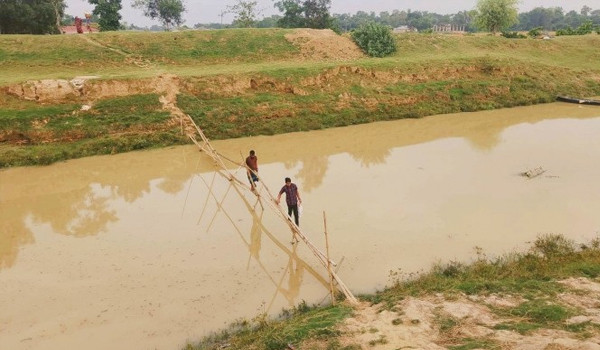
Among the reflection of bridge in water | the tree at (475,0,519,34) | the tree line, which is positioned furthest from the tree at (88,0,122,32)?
the tree at (475,0,519,34)

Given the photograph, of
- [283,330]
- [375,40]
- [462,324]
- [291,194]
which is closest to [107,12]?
[375,40]

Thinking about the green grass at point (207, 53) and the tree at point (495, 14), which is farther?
the tree at point (495, 14)

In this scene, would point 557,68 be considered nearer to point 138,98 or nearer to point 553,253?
point 553,253

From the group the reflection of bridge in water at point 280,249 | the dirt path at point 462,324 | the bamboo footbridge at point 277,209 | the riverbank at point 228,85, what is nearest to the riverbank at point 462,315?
the dirt path at point 462,324

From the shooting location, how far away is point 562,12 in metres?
112

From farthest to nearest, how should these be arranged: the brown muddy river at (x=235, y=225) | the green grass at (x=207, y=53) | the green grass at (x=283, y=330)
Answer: the green grass at (x=207, y=53) → the brown muddy river at (x=235, y=225) → the green grass at (x=283, y=330)

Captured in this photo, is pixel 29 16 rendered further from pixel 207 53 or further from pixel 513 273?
pixel 513 273

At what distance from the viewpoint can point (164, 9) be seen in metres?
42.2

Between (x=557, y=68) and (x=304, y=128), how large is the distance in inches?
742

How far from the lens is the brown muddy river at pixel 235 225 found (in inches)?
291

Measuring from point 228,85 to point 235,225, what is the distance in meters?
11.4

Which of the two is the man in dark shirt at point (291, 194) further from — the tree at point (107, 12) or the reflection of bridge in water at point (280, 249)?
the tree at point (107, 12)

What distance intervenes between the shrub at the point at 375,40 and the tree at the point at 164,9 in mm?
22366

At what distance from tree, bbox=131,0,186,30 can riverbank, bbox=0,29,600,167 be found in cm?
1824
